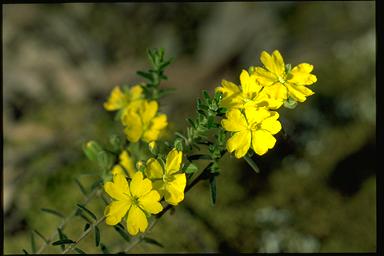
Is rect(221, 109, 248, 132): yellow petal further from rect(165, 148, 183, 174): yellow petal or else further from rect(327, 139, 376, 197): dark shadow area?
rect(327, 139, 376, 197): dark shadow area

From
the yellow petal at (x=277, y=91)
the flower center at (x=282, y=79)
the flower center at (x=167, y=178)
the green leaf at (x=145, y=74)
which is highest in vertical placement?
the green leaf at (x=145, y=74)

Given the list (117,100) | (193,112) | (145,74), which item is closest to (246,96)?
(145,74)

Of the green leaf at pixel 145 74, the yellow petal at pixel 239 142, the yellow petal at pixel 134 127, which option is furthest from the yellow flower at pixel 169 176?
the green leaf at pixel 145 74

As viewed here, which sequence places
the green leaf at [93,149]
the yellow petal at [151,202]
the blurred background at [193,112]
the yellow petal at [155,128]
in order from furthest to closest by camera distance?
the blurred background at [193,112]
the green leaf at [93,149]
the yellow petal at [155,128]
the yellow petal at [151,202]

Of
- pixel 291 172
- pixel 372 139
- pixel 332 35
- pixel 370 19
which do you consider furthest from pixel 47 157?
pixel 370 19

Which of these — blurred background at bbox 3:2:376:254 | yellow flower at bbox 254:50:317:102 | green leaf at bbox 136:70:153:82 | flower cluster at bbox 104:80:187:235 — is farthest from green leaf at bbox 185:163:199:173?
blurred background at bbox 3:2:376:254

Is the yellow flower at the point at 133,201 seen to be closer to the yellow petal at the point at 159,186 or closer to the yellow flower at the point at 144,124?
the yellow petal at the point at 159,186
